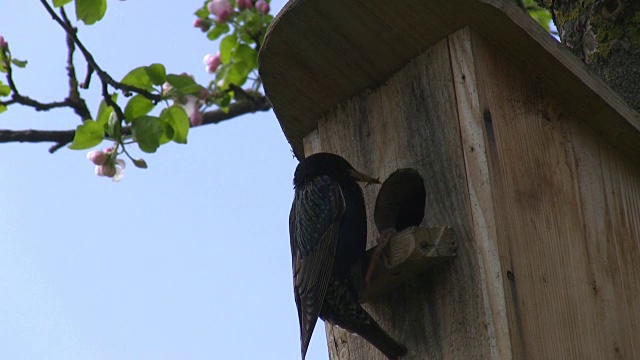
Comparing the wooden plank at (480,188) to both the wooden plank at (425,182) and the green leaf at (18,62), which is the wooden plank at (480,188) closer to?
the wooden plank at (425,182)

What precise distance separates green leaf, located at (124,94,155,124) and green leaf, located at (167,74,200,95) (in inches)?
5.2

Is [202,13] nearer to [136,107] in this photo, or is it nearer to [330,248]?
[136,107]

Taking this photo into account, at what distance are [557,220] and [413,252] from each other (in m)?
0.44

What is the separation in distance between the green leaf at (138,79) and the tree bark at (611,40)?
1.64 metres

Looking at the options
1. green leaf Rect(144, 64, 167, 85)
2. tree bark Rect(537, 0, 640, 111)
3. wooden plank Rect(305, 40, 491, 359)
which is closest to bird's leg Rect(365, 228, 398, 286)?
wooden plank Rect(305, 40, 491, 359)

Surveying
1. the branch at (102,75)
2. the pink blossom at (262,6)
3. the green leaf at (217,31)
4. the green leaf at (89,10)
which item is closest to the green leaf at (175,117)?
the branch at (102,75)

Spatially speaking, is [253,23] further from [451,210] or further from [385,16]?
[451,210]

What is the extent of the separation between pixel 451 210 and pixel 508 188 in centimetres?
17

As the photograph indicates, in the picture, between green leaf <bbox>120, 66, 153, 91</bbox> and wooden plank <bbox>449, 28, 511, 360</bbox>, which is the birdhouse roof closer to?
wooden plank <bbox>449, 28, 511, 360</bbox>

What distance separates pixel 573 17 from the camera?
11.7 feet

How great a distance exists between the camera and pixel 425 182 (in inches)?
119

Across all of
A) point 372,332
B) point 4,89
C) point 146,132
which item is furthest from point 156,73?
point 372,332

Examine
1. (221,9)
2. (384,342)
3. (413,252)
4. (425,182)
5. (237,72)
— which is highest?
(221,9)

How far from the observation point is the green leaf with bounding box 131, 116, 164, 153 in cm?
401
